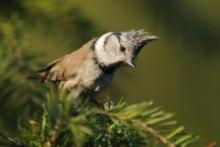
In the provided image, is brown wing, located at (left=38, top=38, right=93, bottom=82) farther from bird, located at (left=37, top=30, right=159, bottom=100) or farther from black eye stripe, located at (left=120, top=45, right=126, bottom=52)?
black eye stripe, located at (left=120, top=45, right=126, bottom=52)

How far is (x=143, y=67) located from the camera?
2703mm

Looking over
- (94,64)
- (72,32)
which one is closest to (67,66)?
(94,64)

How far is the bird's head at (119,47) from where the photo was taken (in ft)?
5.56

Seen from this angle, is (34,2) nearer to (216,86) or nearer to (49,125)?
(49,125)

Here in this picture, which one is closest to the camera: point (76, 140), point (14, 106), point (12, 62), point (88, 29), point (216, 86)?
point (76, 140)

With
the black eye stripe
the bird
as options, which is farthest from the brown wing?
the black eye stripe

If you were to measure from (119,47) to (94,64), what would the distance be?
92 mm

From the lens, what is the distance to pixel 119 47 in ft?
6.44

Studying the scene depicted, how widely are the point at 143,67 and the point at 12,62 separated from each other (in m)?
1.23

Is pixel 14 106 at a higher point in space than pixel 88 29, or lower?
lower

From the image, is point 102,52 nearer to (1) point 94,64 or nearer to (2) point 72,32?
(1) point 94,64

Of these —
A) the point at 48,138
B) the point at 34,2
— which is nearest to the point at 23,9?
the point at 34,2

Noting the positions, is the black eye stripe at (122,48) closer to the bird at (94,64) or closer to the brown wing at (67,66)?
the bird at (94,64)

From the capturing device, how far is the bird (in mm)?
1829
